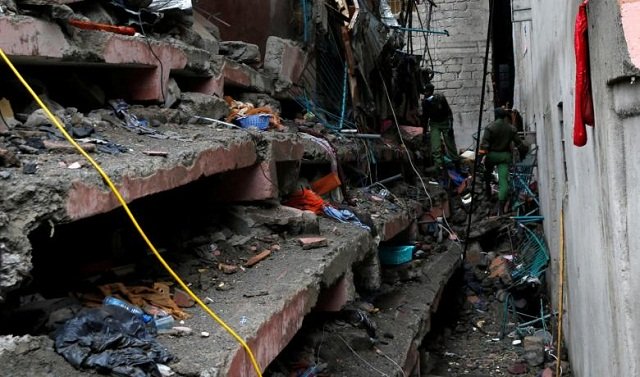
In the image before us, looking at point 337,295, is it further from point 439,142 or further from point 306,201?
point 439,142

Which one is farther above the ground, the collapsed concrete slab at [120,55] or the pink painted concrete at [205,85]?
the collapsed concrete slab at [120,55]

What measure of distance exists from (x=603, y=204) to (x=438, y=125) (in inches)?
429

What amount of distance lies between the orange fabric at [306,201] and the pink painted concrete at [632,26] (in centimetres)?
378

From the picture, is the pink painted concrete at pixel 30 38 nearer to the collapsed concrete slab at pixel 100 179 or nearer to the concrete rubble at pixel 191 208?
the concrete rubble at pixel 191 208

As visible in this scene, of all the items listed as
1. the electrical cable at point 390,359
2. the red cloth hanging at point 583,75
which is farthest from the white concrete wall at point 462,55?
the red cloth hanging at point 583,75

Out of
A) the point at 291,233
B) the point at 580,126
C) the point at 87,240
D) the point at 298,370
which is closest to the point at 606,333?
the point at 580,126

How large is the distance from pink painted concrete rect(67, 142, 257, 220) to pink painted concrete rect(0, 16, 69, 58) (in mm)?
1051

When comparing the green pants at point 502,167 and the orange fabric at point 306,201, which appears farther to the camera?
the green pants at point 502,167

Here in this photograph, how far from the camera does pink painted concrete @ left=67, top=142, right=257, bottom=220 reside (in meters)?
3.03

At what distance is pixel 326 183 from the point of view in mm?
7637

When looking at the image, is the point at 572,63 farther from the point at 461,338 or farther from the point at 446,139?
the point at 446,139

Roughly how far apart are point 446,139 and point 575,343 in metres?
8.92

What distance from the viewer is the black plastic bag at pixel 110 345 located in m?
2.79

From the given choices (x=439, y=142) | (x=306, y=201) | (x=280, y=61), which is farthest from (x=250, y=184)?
(x=439, y=142)
